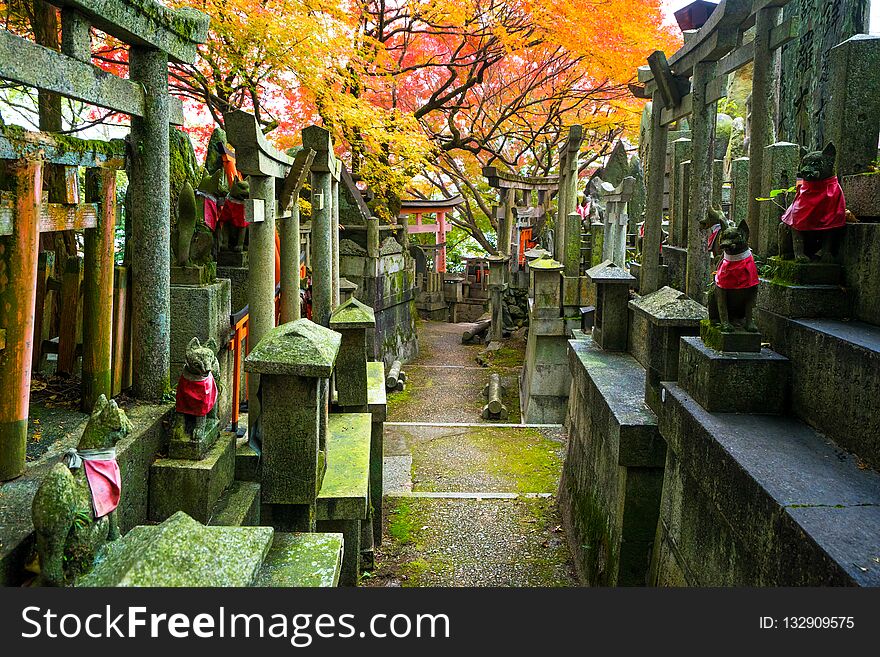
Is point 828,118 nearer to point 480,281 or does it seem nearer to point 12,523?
point 12,523

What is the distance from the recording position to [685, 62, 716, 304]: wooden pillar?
24.7 feet

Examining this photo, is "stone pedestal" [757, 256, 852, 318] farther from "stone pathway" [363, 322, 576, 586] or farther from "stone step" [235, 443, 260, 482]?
"stone pathway" [363, 322, 576, 586]

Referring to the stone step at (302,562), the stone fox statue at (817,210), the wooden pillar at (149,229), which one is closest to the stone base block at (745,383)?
the stone fox statue at (817,210)

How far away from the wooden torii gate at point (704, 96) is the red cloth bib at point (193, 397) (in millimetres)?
5013

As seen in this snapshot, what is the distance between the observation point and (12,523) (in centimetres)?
350

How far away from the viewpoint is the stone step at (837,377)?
409 centimetres

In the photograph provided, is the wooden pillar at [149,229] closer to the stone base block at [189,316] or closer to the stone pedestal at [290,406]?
the stone base block at [189,316]

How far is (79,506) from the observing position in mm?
3201

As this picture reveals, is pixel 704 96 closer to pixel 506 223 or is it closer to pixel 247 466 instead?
pixel 247 466

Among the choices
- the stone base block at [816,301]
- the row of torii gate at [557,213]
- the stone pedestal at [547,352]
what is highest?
the row of torii gate at [557,213]

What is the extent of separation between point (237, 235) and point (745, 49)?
519cm

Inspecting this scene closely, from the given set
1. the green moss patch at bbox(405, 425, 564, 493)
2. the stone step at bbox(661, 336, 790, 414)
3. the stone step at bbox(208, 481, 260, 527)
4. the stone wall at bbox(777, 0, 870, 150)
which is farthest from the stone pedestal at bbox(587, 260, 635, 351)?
Result: the stone step at bbox(208, 481, 260, 527)

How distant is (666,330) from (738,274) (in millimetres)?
1386

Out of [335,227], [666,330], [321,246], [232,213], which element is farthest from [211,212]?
[666,330]
